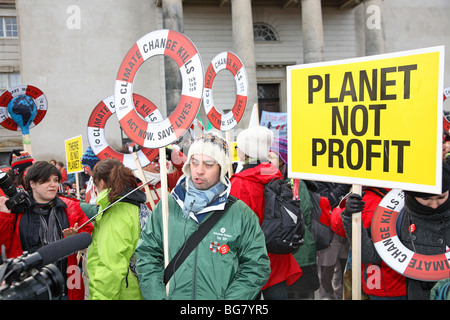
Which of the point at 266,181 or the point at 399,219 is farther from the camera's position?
the point at 266,181

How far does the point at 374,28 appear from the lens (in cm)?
2036

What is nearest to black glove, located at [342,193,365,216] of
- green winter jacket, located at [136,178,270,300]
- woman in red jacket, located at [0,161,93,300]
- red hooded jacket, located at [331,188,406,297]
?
red hooded jacket, located at [331,188,406,297]

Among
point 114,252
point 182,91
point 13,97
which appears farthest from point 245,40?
point 114,252

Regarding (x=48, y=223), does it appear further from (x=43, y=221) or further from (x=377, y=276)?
(x=377, y=276)

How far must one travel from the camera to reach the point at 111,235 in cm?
289

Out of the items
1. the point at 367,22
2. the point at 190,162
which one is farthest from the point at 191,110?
the point at 367,22

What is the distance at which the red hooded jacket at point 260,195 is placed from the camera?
3.11 meters

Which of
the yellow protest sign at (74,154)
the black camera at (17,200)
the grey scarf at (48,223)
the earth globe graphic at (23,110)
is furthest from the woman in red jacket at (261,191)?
the yellow protest sign at (74,154)

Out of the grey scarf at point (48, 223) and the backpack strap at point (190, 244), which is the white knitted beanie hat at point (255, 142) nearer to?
the backpack strap at point (190, 244)

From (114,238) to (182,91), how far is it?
3.89 feet

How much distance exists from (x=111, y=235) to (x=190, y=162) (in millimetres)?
903

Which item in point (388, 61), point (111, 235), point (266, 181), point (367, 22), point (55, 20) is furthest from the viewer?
point (367, 22)

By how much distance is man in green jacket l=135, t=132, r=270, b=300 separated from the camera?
2223 mm

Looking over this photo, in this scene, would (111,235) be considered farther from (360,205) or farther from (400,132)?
(400,132)
